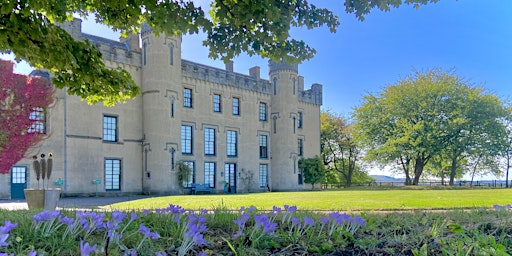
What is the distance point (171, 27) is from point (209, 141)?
23119mm

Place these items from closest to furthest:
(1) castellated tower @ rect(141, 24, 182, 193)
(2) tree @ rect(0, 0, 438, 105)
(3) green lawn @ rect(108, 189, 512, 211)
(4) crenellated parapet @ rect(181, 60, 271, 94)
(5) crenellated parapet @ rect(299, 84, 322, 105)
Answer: (2) tree @ rect(0, 0, 438, 105) < (3) green lawn @ rect(108, 189, 512, 211) < (1) castellated tower @ rect(141, 24, 182, 193) < (4) crenellated parapet @ rect(181, 60, 271, 94) < (5) crenellated parapet @ rect(299, 84, 322, 105)

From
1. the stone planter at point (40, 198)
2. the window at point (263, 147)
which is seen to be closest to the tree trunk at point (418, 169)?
the window at point (263, 147)

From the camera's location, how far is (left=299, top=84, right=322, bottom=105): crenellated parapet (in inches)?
1394

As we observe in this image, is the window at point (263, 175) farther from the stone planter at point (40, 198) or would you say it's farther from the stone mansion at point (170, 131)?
the stone planter at point (40, 198)

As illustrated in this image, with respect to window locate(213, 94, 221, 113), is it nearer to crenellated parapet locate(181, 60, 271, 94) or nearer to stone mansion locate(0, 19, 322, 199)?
stone mansion locate(0, 19, 322, 199)

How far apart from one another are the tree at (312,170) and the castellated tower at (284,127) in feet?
7.25

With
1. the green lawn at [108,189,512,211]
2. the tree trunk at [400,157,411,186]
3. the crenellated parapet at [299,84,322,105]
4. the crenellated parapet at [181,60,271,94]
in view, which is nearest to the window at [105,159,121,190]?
the crenellated parapet at [181,60,271,94]

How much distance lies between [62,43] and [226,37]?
213 centimetres

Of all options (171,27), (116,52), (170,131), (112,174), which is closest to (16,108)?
(112,174)

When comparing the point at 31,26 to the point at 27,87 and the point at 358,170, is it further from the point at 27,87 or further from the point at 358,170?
the point at 358,170

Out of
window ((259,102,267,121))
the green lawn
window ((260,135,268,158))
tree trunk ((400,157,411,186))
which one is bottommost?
tree trunk ((400,157,411,186))

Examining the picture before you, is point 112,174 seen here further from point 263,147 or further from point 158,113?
point 263,147

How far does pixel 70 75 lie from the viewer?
5930 mm

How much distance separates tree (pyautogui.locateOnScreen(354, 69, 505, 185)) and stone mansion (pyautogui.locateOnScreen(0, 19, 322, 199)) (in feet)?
28.5
